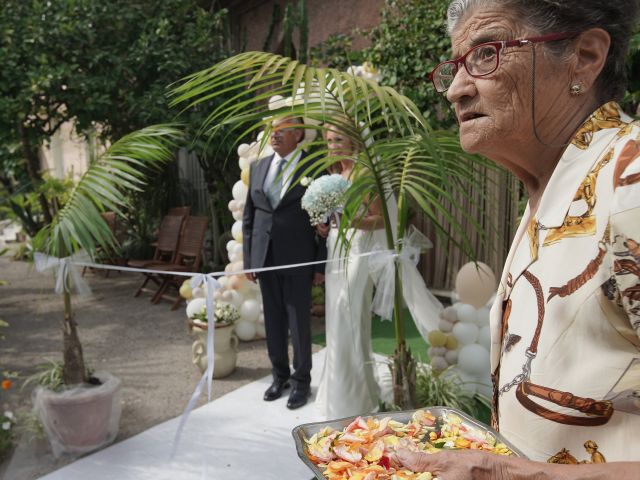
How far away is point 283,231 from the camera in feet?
12.1

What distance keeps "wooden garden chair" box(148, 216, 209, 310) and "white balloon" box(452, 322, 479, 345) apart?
4294mm

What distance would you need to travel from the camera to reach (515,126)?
967mm

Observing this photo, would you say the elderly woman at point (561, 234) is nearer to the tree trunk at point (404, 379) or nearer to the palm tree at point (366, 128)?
the palm tree at point (366, 128)

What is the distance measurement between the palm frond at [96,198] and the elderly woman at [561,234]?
2202mm

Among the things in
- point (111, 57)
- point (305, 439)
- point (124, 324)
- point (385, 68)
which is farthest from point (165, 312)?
point (305, 439)

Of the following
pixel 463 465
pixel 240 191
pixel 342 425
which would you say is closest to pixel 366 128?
pixel 342 425

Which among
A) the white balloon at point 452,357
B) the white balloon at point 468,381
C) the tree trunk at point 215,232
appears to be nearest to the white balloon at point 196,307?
the white balloon at point 452,357

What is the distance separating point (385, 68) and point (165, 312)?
4155 millimetres

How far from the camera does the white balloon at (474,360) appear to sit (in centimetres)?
357

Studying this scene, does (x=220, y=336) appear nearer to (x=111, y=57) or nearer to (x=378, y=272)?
(x=378, y=272)

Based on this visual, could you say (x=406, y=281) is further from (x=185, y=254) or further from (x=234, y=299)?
(x=185, y=254)

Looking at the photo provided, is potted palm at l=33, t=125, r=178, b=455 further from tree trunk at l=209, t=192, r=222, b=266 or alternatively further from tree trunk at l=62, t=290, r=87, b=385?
tree trunk at l=209, t=192, r=222, b=266

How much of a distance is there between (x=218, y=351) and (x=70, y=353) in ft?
4.88

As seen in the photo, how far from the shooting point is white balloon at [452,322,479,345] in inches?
148
